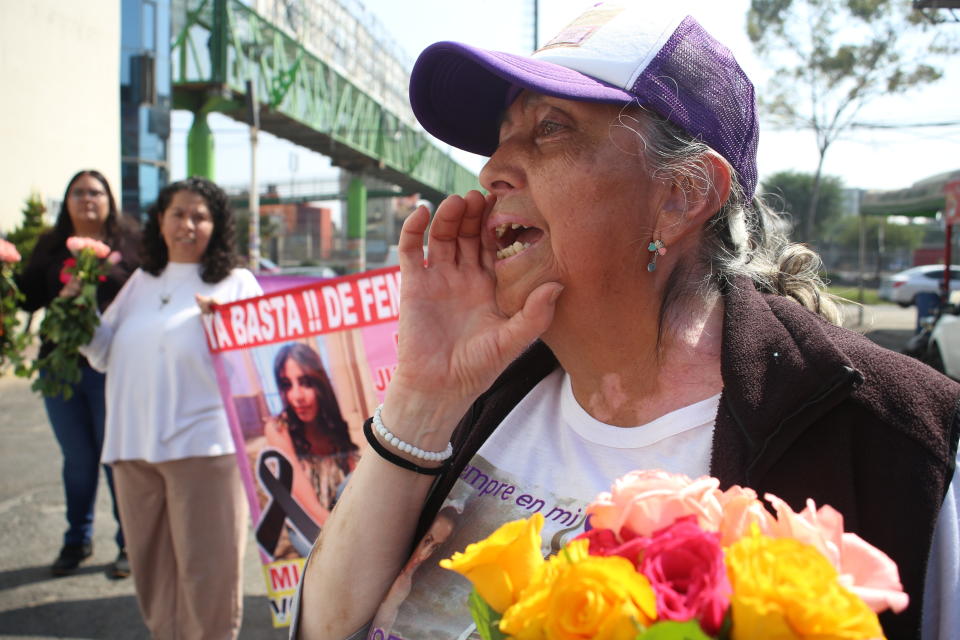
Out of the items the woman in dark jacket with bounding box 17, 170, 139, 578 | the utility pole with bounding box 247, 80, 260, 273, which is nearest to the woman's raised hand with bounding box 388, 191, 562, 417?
the woman in dark jacket with bounding box 17, 170, 139, 578

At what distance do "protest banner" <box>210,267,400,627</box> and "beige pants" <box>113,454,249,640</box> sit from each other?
196 mm

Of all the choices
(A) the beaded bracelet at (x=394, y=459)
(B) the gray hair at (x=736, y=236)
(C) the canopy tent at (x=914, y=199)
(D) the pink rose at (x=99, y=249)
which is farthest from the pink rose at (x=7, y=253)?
(C) the canopy tent at (x=914, y=199)

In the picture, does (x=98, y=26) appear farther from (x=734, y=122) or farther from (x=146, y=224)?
(x=734, y=122)

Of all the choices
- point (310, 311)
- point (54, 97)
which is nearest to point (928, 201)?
point (310, 311)

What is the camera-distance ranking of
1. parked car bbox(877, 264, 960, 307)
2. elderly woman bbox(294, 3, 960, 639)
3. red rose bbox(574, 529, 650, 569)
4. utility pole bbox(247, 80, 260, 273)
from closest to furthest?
red rose bbox(574, 529, 650, 569) < elderly woman bbox(294, 3, 960, 639) < utility pole bbox(247, 80, 260, 273) < parked car bbox(877, 264, 960, 307)

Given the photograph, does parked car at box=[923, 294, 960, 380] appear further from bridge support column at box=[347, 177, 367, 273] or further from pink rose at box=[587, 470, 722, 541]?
bridge support column at box=[347, 177, 367, 273]

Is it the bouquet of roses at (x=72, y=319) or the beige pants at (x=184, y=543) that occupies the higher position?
the bouquet of roses at (x=72, y=319)

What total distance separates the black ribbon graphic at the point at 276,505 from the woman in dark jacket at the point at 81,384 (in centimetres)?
149

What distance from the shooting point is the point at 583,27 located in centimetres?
146

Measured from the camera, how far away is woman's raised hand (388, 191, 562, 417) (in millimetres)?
1521

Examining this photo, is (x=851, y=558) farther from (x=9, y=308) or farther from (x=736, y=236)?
(x=9, y=308)

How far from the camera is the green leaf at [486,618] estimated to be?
0.82 m

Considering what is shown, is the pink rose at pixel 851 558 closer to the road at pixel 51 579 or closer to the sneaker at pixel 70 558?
the road at pixel 51 579

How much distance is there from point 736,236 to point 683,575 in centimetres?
103
